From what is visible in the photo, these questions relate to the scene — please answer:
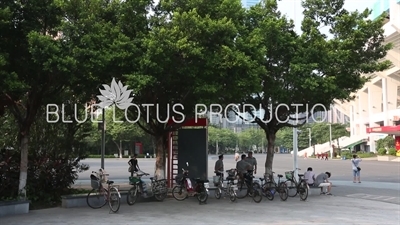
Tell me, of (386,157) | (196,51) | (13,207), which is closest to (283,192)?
(196,51)

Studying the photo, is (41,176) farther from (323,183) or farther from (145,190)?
(323,183)

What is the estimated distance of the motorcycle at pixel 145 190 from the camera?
12.9m

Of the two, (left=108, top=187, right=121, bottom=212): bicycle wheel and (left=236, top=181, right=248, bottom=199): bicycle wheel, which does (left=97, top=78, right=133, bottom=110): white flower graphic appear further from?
(left=236, top=181, right=248, bottom=199): bicycle wheel

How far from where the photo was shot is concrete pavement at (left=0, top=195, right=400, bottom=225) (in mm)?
10148

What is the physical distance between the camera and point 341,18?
49.3 ft

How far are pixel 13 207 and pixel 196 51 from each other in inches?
245

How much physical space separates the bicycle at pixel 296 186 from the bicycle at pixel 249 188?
1.47 meters

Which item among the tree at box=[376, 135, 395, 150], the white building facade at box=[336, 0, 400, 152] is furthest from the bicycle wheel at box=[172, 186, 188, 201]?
the tree at box=[376, 135, 395, 150]

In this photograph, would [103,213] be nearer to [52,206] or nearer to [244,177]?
[52,206]

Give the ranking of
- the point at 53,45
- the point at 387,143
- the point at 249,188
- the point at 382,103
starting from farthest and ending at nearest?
the point at 382,103
the point at 387,143
the point at 249,188
the point at 53,45

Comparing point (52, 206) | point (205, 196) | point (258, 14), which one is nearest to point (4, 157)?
point (52, 206)

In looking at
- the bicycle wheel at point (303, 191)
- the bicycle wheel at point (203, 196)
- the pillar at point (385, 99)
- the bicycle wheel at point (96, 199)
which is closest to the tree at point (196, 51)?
the bicycle wheel at point (203, 196)

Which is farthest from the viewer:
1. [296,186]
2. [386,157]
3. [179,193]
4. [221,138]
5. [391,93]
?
[221,138]

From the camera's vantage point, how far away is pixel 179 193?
45.7ft
